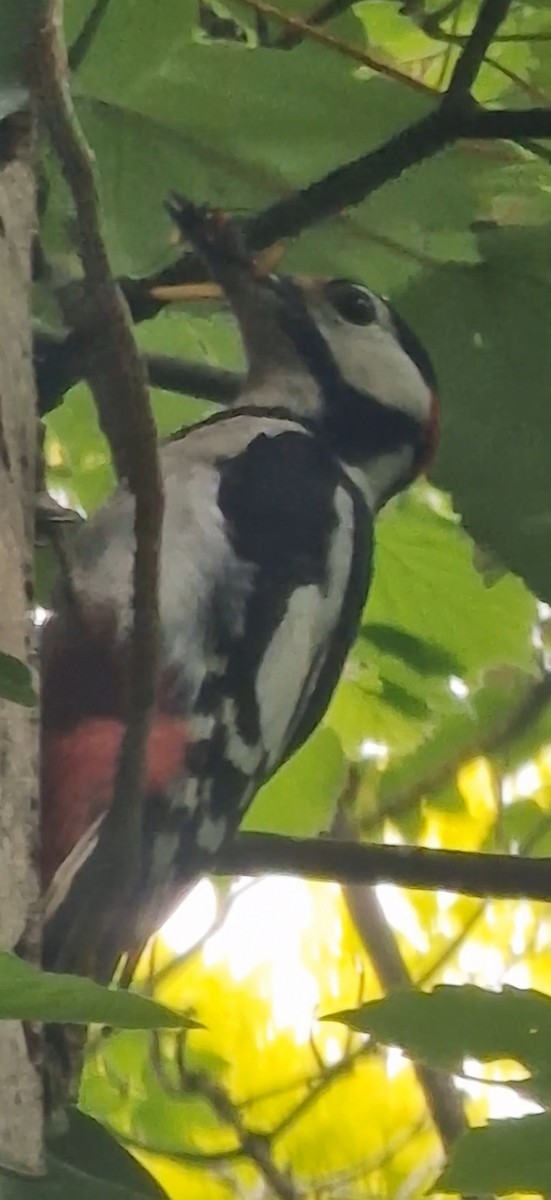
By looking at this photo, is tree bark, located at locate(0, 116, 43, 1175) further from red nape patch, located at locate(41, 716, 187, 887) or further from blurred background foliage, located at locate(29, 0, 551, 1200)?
red nape patch, located at locate(41, 716, 187, 887)

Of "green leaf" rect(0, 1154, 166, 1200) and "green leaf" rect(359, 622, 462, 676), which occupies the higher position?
"green leaf" rect(0, 1154, 166, 1200)

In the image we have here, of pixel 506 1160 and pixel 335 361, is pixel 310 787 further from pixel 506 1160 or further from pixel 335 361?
pixel 506 1160

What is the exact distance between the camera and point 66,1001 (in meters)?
0.20

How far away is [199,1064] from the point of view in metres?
0.78

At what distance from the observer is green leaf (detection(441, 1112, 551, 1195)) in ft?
0.88

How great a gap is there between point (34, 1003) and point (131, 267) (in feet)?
1.08

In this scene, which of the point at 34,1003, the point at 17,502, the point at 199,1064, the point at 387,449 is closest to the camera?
the point at 34,1003

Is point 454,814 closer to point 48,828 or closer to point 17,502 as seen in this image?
point 48,828

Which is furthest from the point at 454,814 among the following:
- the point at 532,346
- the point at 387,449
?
the point at 532,346

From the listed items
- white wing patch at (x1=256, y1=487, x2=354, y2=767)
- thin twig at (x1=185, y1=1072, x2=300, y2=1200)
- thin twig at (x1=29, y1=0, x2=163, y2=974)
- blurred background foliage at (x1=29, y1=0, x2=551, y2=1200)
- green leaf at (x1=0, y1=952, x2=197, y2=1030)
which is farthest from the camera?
thin twig at (x1=185, y1=1072, x2=300, y2=1200)

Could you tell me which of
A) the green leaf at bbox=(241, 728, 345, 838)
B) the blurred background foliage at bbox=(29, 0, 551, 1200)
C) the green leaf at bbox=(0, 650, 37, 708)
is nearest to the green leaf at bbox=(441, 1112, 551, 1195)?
the blurred background foliage at bbox=(29, 0, 551, 1200)

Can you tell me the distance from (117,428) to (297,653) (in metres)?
0.19

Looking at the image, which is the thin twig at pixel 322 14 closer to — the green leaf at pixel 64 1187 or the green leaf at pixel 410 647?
the green leaf at pixel 410 647

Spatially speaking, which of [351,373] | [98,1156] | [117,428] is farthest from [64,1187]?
[351,373]
